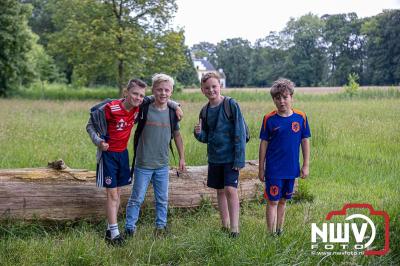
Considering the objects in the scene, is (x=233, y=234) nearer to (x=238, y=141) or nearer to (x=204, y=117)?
(x=238, y=141)

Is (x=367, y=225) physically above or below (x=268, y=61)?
below

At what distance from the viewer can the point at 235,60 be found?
249 feet

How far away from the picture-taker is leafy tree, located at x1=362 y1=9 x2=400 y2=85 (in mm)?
19375

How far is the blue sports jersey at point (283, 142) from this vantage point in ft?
13.8

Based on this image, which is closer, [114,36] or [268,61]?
[114,36]

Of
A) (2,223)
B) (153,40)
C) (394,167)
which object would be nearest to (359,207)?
(394,167)

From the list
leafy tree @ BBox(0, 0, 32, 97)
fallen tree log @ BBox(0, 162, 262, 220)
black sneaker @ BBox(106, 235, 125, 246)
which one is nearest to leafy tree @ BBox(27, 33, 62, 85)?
leafy tree @ BBox(0, 0, 32, 97)

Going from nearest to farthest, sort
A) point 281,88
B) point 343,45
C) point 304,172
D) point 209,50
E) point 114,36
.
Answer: point 281,88
point 304,172
point 114,36
point 343,45
point 209,50

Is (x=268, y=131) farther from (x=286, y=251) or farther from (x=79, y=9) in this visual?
(x=79, y=9)

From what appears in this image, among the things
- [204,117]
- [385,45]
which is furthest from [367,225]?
[385,45]

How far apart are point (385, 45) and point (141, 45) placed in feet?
45.4

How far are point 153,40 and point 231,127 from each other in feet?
76.6

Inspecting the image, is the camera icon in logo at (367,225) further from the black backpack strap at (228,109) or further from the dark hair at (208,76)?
the dark hair at (208,76)

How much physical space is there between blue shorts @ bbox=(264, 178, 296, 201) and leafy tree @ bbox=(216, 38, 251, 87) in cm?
6411
